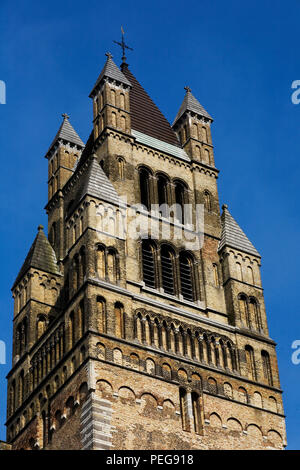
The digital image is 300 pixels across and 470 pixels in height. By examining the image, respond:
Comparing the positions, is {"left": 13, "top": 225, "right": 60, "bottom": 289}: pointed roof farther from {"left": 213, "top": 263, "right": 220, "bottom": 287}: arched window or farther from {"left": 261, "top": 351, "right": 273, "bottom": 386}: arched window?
{"left": 261, "top": 351, "right": 273, "bottom": 386}: arched window

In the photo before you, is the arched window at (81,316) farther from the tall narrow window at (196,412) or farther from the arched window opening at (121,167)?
the arched window opening at (121,167)

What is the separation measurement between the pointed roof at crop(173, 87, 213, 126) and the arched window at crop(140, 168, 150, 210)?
6.07 meters

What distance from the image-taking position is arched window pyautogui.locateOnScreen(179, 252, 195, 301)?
56.1m

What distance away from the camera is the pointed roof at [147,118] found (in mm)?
62550

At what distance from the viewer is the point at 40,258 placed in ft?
192

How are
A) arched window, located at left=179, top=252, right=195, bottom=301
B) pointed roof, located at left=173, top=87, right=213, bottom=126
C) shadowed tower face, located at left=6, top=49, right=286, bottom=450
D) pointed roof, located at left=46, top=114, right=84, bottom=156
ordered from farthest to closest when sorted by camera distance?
pointed roof, located at left=46, top=114, right=84, bottom=156 < pointed roof, located at left=173, top=87, right=213, bottom=126 < arched window, located at left=179, top=252, right=195, bottom=301 < shadowed tower face, located at left=6, top=49, right=286, bottom=450

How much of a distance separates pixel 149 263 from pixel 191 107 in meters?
11.9

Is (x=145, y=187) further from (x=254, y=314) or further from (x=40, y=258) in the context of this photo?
(x=254, y=314)

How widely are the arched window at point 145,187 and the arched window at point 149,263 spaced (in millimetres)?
2545

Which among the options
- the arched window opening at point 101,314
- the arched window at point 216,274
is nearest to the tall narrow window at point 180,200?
the arched window at point 216,274

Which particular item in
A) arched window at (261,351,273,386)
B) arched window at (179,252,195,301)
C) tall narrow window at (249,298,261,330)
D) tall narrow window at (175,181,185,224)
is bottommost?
arched window at (261,351,273,386)

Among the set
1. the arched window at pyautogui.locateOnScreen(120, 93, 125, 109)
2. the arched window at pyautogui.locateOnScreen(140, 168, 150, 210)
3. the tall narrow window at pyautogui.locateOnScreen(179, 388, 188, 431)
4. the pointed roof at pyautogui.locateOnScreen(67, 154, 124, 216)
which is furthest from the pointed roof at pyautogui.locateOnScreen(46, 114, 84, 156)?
the tall narrow window at pyautogui.locateOnScreen(179, 388, 188, 431)

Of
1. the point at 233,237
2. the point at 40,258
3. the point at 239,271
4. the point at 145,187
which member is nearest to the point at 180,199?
the point at 145,187

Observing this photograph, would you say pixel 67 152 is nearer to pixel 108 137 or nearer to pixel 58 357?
pixel 108 137
